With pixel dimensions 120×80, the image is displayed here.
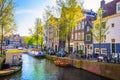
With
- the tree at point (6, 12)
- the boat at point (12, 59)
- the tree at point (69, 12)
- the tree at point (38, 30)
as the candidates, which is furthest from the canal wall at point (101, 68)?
the tree at point (38, 30)

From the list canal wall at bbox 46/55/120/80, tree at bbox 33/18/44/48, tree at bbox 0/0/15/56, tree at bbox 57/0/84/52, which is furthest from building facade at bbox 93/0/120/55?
tree at bbox 33/18/44/48

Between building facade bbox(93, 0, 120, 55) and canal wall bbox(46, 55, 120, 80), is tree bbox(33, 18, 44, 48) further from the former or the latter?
canal wall bbox(46, 55, 120, 80)

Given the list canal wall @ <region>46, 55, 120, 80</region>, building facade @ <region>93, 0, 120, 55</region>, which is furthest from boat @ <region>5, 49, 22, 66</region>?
building facade @ <region>93, 0, 120, 55</region>

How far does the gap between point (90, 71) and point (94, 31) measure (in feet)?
31.8

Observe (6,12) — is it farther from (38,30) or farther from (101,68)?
(38,30)

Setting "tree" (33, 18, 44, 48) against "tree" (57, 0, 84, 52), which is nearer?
"tree" (57, 0, 84, 52)

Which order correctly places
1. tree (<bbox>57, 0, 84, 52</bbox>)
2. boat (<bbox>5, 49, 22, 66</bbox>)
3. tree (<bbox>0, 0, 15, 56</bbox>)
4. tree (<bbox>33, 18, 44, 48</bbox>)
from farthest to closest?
tree (<bbox>33, 18, 44, 48</bbox>)
tree (<bbox>57, 0, 84, 52</bbox>)
boat (<bbox>5, 49, 22, 66</bbox>)
tree (<bbox>0, 0, 15, 56</bbox>)

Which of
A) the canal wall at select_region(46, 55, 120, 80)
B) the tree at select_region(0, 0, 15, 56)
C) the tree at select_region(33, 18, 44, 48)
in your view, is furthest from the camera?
the tree at select_region(33, 18, 44, 48)

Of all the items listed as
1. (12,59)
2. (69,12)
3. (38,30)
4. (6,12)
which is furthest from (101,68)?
(38,30)

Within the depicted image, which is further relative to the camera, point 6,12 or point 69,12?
point 69,12

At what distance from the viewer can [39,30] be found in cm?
9556

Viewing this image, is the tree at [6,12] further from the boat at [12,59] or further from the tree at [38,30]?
the tree at [38,30]

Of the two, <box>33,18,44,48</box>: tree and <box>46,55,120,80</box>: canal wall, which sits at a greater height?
<box>33,18,44,48</box>: tree

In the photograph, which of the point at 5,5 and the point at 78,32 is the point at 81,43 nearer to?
the point at 78,32
